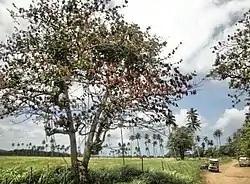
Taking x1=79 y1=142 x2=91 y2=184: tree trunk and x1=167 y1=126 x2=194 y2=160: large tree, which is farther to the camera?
x1=167 y1=126 x2=194 y2=160: large tree

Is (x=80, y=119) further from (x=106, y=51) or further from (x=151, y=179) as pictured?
(x=151, y=179)

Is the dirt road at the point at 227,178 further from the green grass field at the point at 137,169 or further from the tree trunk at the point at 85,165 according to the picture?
the tree trunk at the point at 85,165

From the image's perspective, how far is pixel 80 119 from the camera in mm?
11273

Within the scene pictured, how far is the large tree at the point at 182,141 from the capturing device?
82750 mm

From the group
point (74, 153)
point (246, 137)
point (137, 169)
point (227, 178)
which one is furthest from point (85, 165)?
point (246, 137)

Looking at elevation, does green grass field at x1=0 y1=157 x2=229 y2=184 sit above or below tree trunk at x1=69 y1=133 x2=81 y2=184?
below

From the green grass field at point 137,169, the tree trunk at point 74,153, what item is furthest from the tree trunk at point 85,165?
the green grass field at point 137,169

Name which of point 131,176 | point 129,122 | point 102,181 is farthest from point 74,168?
point 131,176

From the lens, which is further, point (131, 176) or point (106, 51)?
point (131, 176)

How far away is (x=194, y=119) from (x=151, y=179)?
73.9m

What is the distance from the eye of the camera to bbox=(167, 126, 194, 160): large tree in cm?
8275

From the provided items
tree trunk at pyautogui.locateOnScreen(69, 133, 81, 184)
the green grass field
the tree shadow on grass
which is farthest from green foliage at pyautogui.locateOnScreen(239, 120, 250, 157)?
→ tree trunk at pyautogui.locateOnScreen(69, 133, 81, 184)

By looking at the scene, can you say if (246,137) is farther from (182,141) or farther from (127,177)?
(182,141)

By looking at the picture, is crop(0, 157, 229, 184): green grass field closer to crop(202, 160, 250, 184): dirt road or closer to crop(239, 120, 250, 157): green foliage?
crop(202, 160, 250, 184): dirt road
